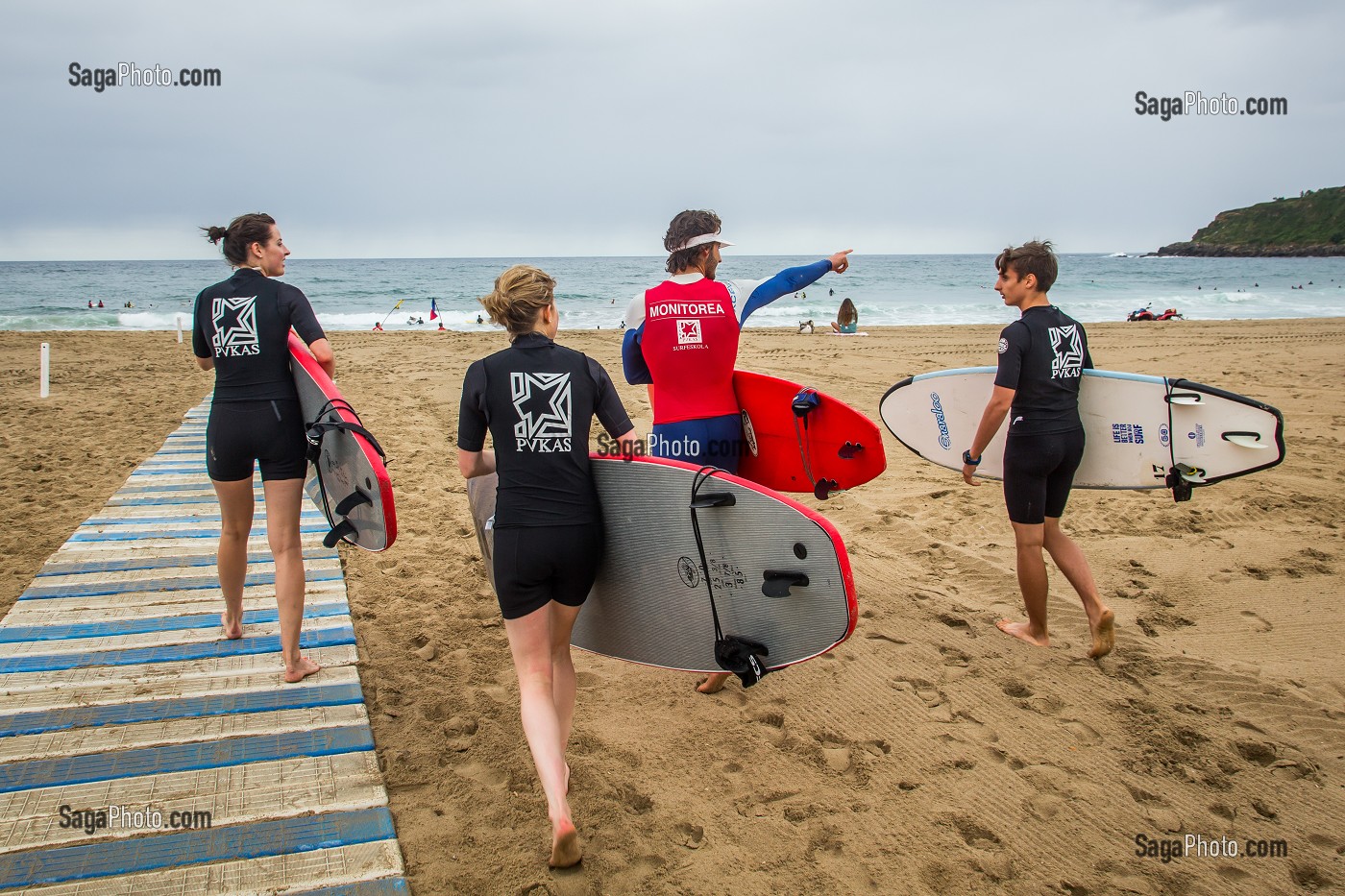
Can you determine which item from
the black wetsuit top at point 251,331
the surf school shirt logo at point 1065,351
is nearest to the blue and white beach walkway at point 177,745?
the black wetsuit top at point 251,331

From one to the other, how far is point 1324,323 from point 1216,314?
789 centimetres

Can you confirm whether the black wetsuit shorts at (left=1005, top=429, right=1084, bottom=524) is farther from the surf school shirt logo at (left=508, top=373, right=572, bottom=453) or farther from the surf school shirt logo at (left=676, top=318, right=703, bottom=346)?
the surf school shirt logo at (left=508, top=373, right=572, bottom=453)

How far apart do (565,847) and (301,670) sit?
1728 mm

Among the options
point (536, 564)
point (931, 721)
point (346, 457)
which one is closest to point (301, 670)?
point (346, 457)

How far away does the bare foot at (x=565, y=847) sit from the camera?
2346 mm

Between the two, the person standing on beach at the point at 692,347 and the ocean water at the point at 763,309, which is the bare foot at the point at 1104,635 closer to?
the person standing on beach at the point at 692,347

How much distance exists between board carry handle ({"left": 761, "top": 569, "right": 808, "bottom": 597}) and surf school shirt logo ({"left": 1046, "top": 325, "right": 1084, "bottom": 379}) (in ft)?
Result: 6.12

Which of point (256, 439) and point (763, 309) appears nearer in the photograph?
point (256, 439)

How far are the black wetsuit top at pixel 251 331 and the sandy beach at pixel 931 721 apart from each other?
55.3 inches

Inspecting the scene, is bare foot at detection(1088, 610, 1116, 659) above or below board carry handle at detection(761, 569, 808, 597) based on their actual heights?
below

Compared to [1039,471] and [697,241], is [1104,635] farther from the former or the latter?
[697,241]

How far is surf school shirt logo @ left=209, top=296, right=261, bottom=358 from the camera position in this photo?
3.20 meters

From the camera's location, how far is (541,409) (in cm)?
250

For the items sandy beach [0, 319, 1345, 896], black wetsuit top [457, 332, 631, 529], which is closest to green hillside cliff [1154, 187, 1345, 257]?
sandy beach [0, 319, 1345, 896]
